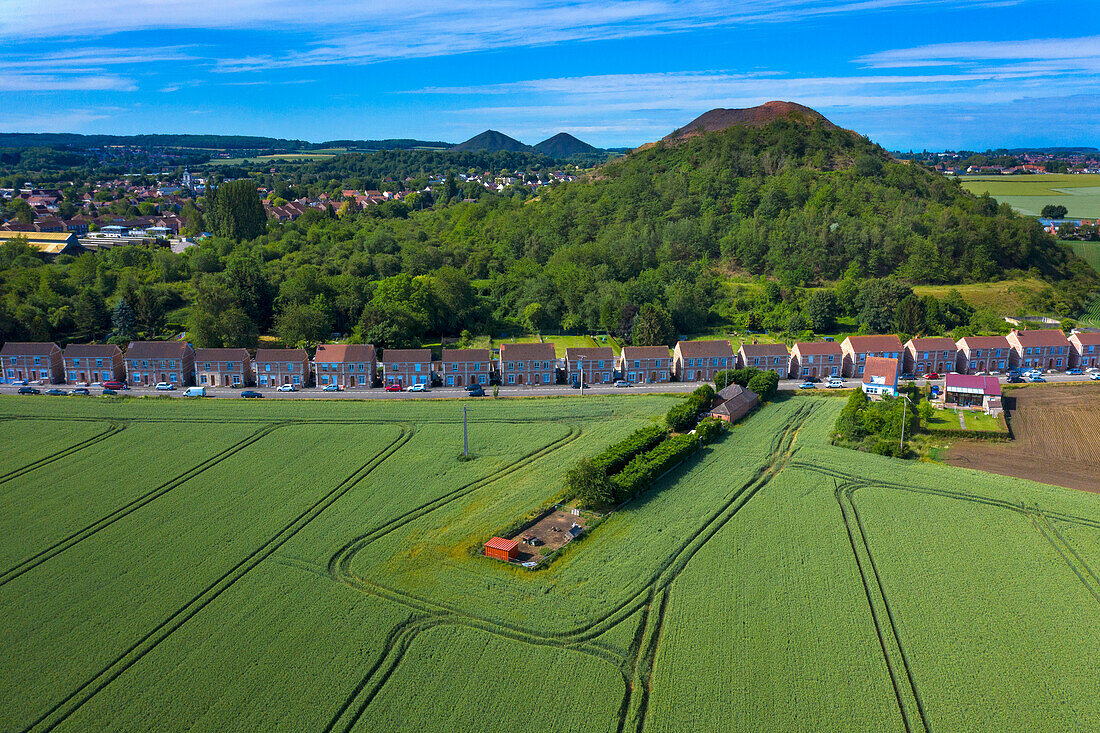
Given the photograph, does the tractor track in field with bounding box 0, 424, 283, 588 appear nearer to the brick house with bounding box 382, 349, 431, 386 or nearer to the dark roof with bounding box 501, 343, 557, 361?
the brick house with bounding box 382, 349, 431, 386

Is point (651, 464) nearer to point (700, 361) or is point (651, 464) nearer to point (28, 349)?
point (700, 361)

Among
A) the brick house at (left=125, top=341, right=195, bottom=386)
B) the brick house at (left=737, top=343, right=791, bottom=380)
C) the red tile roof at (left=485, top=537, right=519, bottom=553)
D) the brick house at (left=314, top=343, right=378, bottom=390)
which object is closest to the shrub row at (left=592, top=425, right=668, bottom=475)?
the red tile roof at (left=485, top=537, right=519, bottom=553)

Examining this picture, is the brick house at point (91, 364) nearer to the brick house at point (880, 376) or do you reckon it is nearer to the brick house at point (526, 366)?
the brick house at point (526, 366)

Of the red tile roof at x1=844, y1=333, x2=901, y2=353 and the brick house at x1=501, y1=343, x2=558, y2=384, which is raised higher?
the red tile roof at x1=844, y1=333, x2=901, y2=353

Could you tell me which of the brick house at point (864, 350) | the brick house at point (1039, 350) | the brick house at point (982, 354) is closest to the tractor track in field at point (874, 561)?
the brick house at point (864, 350)

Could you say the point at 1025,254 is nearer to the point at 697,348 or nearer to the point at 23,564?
the point at 697,348

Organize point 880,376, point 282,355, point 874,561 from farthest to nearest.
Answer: point 282,355
point 880,376
point 874,561

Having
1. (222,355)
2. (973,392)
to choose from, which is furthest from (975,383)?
(222,355)
